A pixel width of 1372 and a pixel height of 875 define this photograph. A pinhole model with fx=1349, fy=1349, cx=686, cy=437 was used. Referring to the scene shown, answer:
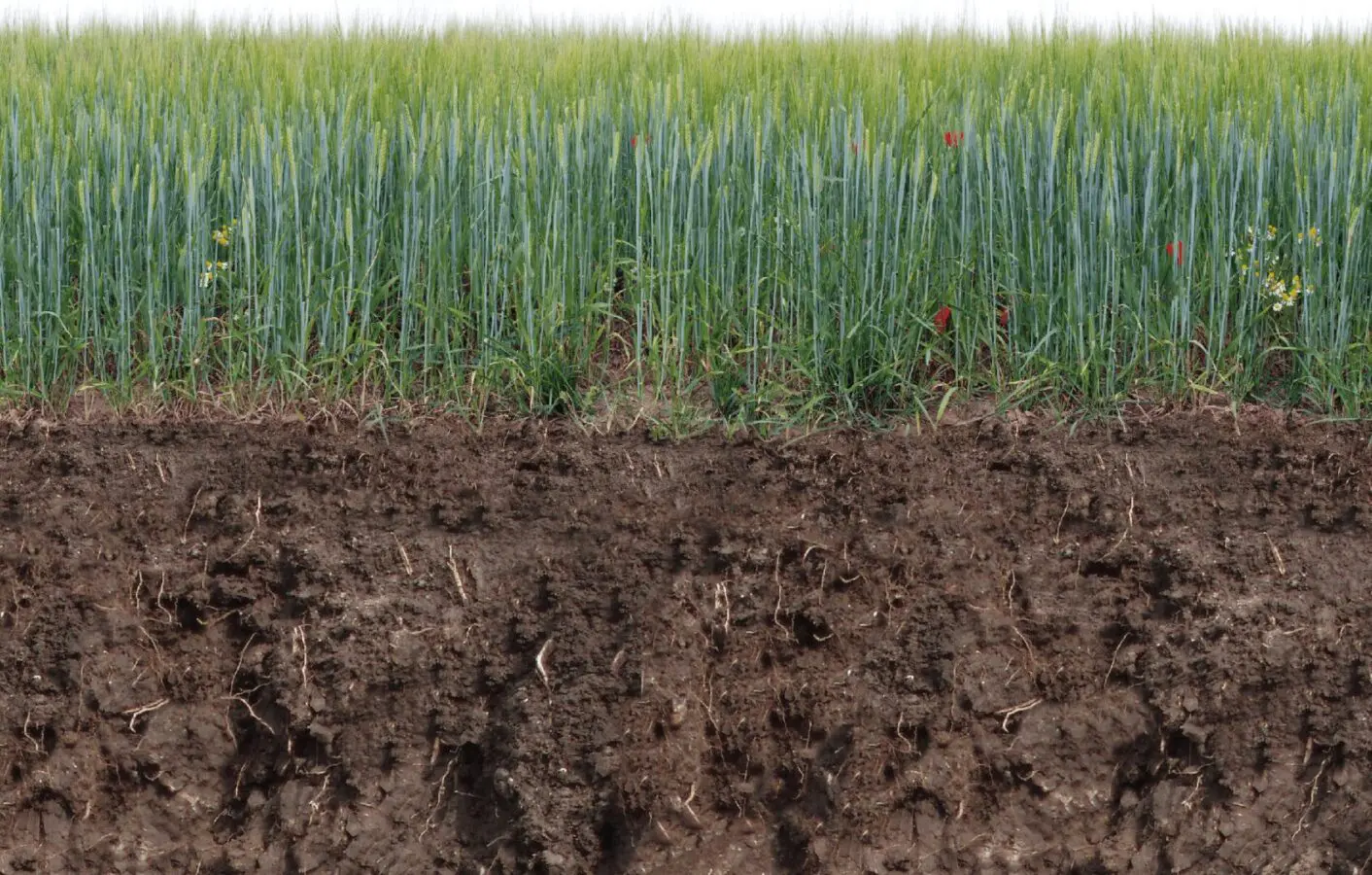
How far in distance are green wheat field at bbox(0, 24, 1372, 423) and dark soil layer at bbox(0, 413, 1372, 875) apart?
0.56 feet

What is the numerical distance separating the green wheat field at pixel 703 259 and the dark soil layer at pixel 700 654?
0.56 feet

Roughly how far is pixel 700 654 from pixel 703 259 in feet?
2.89

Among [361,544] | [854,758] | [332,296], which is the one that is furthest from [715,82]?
[854,758]

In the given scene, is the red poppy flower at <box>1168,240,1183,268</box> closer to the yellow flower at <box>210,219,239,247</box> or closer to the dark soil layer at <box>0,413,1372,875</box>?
the dark soil layer at <box>0,413,1372,875</box>

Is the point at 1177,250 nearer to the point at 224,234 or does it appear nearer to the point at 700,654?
the point at 700,654

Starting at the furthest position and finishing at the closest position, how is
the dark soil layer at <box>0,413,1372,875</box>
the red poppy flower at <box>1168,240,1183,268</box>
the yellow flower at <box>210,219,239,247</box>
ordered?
the yellow flower at <box>210,219,239,247</box>
the red poppy flower at <box>1168,240,1183,268</box>
the dark soil layer at <box>0,413,1372,875</box>

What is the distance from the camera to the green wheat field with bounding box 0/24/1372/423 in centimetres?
296

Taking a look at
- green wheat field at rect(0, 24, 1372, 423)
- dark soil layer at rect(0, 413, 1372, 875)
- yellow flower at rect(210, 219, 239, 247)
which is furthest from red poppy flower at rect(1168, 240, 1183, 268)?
yellow flower at rect(210, 219, 239, 247)

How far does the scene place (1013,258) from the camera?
9.76 feet

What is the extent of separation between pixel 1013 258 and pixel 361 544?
60.6 inches

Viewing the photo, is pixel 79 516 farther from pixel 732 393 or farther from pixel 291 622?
pixel 732 393

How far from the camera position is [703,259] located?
2.99 m

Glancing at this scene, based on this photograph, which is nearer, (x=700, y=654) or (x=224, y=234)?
(x=700, y=654)

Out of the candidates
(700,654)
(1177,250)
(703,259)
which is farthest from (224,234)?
(1177,250)
